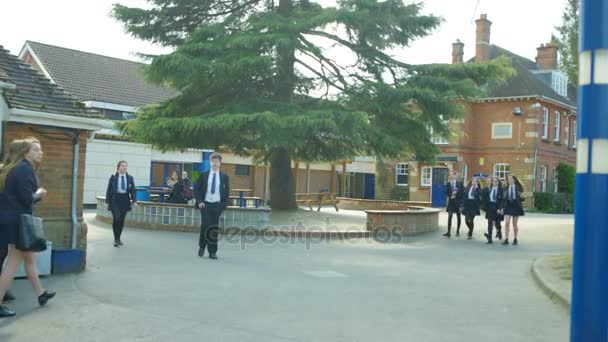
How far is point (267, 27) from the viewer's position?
1808cm

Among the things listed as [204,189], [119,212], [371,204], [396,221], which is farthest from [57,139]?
[371,204]

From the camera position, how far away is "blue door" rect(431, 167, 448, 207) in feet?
123

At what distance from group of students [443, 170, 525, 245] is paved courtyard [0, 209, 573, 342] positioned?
225 centimetres

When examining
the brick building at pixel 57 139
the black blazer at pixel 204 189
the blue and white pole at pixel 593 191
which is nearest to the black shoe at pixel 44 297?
the brick building at pixel 57 139

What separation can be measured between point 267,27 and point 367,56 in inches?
143

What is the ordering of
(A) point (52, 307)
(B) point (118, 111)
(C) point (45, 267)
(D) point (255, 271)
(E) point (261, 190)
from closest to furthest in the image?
(A) point (52, 307) < (C) point (45, 267) < (D) point (255, 271) < (B) point (118, 111) < (E) point (261, 190)

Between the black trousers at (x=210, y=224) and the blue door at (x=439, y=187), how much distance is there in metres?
27.9

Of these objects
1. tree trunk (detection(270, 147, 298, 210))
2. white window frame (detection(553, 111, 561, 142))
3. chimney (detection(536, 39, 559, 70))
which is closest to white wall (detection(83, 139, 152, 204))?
tree trunk (detection(270, 147, 298, 210))

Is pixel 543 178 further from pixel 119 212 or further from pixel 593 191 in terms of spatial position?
pixel 593 191

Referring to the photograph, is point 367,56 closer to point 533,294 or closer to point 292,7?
point 292,7

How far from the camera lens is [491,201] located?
15.6 meters

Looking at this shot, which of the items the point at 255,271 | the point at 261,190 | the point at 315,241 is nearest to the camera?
the point at 255,271

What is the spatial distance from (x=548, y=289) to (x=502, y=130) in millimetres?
30818

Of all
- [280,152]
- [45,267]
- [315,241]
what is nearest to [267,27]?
[280,152]
